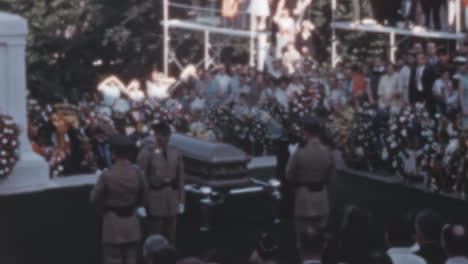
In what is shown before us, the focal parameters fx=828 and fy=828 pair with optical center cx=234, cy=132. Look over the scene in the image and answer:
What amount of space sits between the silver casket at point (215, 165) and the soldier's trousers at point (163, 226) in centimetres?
229

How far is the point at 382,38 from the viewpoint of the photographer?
29.4 m

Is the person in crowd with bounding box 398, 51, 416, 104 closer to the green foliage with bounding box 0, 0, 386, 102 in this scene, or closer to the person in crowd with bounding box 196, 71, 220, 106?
the person in crowd with bounding box 196, 71, 220, 106

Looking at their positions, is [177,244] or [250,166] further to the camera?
[250,166]

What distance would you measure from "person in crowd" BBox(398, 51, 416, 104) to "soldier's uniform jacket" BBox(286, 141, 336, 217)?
776cm

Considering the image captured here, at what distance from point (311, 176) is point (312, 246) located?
3333 mm

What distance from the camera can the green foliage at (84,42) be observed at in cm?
2667

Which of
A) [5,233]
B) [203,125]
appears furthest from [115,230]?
[203,125]

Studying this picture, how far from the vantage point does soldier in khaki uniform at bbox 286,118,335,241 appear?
8.98 m

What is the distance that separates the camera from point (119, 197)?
8.00 meters

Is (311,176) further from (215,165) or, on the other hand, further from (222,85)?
(222,85)

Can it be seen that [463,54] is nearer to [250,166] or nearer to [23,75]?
[250,166]

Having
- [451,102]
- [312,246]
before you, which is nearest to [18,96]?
[451,102]

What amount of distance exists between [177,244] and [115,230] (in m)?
2.68

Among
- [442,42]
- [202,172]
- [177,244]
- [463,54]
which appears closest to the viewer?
[177,244]
